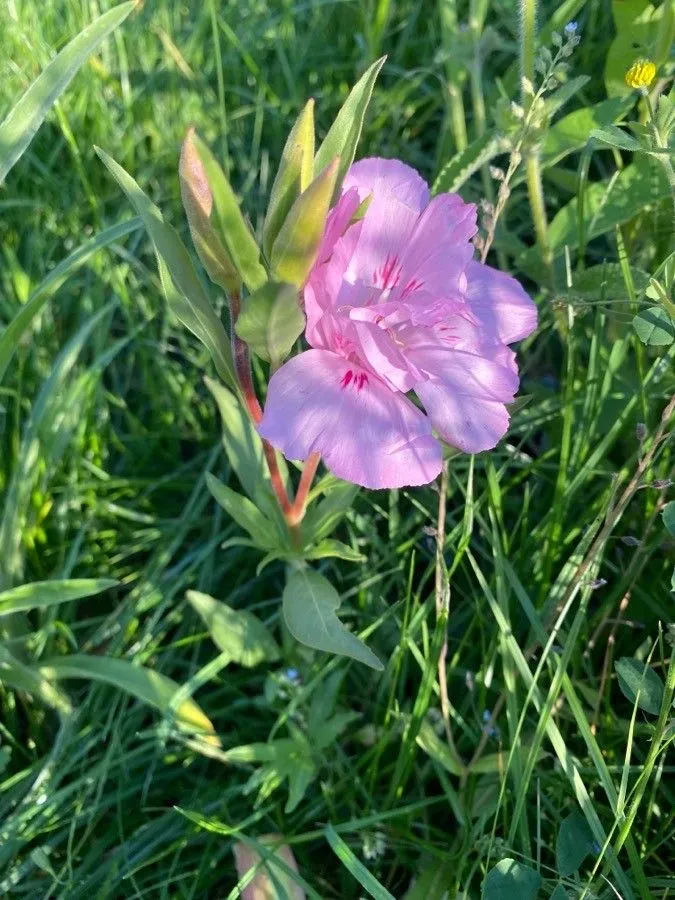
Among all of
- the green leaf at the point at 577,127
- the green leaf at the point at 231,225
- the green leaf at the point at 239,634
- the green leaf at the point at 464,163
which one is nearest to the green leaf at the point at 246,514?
the green leaf at the point at 239,634

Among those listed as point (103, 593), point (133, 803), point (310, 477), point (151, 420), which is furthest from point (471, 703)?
point (151, 420)

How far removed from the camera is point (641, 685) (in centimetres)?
114

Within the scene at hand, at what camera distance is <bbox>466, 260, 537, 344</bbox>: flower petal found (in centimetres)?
112

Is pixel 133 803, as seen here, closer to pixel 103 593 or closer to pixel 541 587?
pixel 103 593

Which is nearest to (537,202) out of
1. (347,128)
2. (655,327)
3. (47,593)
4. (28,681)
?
(655,327)

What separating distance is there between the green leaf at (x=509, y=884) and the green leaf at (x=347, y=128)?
0.90 m

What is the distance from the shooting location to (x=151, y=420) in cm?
199

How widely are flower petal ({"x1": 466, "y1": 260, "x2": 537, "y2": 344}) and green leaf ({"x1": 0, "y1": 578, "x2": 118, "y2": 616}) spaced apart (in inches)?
28.4

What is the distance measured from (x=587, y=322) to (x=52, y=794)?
4.54 ft

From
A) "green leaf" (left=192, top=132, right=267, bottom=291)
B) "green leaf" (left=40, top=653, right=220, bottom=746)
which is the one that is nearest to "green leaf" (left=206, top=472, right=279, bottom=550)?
"green leaf" (left=40, top=653, right=220, bottom=746)

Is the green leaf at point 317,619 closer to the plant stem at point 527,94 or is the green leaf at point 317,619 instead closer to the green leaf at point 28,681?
the green leaf at point 28,681

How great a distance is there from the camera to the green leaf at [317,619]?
3.72 ft

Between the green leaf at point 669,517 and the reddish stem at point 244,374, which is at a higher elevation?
the reddish stem at point 244,374

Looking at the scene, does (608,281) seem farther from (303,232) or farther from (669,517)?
(303,232)
